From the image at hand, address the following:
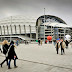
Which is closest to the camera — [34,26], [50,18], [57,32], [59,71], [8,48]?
[59,71]

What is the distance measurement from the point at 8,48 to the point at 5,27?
76.1 metres

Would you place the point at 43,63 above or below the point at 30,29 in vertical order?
below

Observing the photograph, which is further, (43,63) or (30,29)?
(30,29)

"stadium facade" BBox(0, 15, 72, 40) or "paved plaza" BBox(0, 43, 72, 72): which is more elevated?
"stadium facade" BBox(0, 15, 72, 40)

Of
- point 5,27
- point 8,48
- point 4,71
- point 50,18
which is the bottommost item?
point 4,71

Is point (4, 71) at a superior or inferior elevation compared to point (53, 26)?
inferior

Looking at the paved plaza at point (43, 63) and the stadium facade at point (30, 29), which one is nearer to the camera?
the paved plaza at point (43, 63)

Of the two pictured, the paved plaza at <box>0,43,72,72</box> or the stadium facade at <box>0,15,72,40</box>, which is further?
the stadium facade at <box>0,15,72,40</box>

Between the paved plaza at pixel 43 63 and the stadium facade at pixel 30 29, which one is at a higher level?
the stadium facade at pixel 30 29

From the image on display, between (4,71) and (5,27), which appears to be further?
(5,27)

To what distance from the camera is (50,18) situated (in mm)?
97938

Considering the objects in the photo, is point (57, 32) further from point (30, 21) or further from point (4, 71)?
point (4, 71)

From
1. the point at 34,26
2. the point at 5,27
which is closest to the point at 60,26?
the point at 34,26

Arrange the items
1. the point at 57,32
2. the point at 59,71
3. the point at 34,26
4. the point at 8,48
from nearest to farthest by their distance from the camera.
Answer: the point at 59,71
the point at 8,48
the point at 57,32
the point at 34,26
